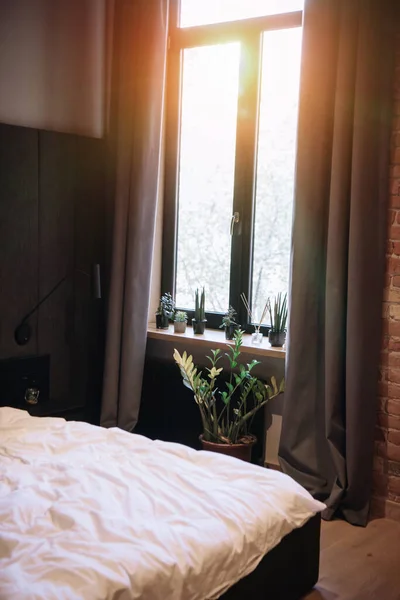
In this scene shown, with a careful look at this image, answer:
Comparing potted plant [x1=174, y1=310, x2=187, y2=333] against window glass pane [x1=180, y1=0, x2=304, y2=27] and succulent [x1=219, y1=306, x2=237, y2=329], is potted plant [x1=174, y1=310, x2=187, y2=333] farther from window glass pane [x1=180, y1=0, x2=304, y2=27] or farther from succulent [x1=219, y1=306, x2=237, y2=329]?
window glass pane [x1=180, y1=0, x2=304, y2=27]

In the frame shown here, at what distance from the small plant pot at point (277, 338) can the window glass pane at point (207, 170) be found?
0.48 meters

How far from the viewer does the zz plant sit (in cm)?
337

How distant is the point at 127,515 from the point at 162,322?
6.49 ft

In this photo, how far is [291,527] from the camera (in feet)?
7.30

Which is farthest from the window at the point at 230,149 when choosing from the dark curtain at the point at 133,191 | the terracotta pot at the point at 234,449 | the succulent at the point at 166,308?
the terracotta pot at the point at 234,449

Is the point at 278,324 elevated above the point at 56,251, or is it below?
below

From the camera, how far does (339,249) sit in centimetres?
308

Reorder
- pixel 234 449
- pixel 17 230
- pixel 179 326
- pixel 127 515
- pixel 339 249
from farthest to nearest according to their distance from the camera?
pixel 179 326
pixel 17 230
pixel 234 449
pixel 339 249
pixel 127 515

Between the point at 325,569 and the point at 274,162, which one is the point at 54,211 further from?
the point at 325,569

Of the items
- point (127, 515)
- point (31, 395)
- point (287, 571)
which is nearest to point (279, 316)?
point (31, 395)

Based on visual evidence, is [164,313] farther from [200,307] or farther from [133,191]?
[133,191]

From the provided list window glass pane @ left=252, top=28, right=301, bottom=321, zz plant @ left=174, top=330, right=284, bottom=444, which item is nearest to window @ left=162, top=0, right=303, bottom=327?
window glass pane @ left=252, top=28, right=301, bottom=321

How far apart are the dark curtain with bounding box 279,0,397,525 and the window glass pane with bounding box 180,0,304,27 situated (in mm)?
481

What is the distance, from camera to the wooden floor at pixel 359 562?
2494 millimetres
